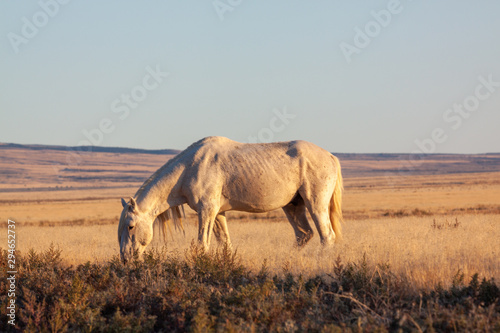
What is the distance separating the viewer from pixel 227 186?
35.6 feet

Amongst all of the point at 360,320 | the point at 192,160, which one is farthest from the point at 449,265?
the point at 192,160

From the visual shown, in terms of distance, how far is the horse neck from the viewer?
10633 millimetres

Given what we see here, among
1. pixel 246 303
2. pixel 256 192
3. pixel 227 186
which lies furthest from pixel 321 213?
pixel 246 303

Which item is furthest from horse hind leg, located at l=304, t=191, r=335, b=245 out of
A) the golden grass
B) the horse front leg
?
the horse front leg

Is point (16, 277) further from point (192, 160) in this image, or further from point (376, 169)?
point (376, 169)

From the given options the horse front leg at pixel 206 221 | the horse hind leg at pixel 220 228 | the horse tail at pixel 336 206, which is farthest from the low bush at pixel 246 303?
the horse tail at pixel 336 206

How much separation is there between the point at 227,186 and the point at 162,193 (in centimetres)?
124

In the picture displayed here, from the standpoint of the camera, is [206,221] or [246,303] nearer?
[246,303]

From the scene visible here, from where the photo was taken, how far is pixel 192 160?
10.8 meters

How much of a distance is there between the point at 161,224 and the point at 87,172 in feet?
597

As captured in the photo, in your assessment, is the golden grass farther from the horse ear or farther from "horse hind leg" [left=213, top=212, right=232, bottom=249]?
the horse ear

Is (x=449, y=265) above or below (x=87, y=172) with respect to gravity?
below

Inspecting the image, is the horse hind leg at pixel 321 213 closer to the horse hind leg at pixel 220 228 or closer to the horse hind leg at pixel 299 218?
the horse hind leg at pixel 299 218

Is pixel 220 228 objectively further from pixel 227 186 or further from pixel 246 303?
pixel 246 303
